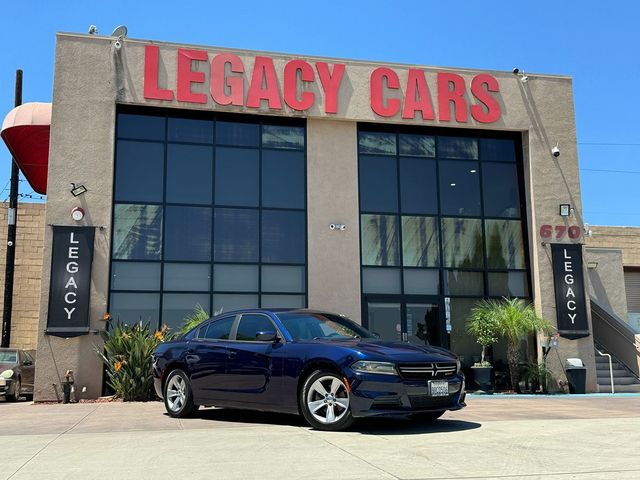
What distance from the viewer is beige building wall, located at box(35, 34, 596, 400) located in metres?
15.8

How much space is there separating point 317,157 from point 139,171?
14.9 feet

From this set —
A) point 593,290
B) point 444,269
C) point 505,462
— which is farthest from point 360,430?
point 593,290

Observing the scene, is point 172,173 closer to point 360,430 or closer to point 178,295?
point 178,295

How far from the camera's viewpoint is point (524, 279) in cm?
1858

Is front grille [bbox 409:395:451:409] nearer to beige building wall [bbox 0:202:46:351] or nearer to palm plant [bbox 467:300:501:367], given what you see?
palm plant [bbox 467:300:501:367]

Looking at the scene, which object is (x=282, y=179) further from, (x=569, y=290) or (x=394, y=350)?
(x=394, y=350)

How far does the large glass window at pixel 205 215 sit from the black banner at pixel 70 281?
736 mm

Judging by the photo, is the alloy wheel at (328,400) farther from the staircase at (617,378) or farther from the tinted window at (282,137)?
the staircase at (617,378)

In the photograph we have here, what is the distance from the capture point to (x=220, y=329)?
9.69 meters

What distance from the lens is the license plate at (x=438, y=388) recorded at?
7.76m

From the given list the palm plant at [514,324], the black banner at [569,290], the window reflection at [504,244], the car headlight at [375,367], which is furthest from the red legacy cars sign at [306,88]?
the car headlight at [375,367]

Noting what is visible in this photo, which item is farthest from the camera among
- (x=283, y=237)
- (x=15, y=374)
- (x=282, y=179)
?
(x=282, y=179)

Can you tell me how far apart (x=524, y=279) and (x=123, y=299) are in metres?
10.6

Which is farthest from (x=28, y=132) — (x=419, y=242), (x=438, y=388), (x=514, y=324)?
(x=438, y=388)
